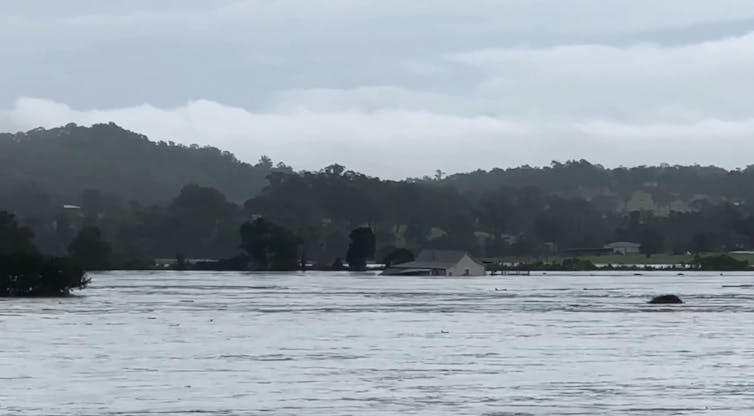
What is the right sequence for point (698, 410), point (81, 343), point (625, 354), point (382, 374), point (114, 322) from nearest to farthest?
point (698, 410), point (382, 374), point (625, 354), point (81, 343), point (114, 322)

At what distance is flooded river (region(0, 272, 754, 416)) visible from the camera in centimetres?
3503

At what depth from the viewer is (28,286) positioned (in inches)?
3812

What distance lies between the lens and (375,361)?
45844mm

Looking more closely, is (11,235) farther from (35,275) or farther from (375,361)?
A: (375,361)

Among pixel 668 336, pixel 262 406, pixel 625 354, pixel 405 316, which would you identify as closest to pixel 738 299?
pixel 405 316

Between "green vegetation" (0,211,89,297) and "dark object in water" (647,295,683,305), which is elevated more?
"green vegetation" (0,211,89,297)

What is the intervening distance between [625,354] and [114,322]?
2506 centimetres

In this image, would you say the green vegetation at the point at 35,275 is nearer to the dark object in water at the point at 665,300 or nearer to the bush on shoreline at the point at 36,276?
the bush on shoreline at the point at 36,276

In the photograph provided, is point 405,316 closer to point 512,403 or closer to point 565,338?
point 565,338

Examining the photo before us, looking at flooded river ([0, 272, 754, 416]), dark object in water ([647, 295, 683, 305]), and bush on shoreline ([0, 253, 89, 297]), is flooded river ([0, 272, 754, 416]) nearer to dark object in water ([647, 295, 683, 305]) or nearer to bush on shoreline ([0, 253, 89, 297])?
dark object in water ([647, 295, 683, 305])

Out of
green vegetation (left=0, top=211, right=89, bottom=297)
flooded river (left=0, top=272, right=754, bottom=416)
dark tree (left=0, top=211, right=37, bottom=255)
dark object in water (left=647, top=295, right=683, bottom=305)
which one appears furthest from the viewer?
dark tree (left=0, top=211, right=37, bottom=255)

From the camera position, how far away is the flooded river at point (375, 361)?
1379 inches

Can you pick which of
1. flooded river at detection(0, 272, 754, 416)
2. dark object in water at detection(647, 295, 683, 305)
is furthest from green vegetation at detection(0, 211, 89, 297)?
dark object in water at detection(647, 295, 683, 305)

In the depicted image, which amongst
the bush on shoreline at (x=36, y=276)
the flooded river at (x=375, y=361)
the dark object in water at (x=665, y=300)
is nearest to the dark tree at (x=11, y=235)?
the bush on shoreline at (x=36, y=276)
